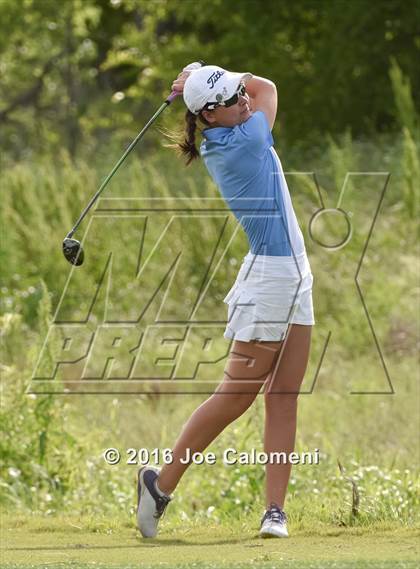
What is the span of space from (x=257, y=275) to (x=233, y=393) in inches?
20.8

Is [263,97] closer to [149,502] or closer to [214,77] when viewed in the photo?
[214,77]

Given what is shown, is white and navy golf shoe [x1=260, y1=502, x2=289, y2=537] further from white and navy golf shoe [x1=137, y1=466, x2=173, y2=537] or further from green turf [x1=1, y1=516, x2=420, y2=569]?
white and navy golf shoe [x1=137, y1=466, x2=173, y2=537]

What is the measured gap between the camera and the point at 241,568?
4996mm

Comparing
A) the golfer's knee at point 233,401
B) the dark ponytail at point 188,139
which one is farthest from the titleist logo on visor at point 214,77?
the golfer's knee at point 233,401

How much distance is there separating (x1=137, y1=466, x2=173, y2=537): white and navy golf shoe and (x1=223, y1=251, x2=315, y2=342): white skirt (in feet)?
2.65

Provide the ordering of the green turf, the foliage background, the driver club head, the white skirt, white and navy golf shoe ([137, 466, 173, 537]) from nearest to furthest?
the green turf, the white skirt, white and navy golf shoe ([137, 466, 173, 537]), the driver club head, the foliage background

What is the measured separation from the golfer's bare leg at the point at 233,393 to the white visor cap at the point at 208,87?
1047 mm

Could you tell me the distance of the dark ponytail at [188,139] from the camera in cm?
590

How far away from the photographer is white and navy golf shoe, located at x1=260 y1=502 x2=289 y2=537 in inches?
233

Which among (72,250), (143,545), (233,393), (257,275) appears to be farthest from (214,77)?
(143,545)

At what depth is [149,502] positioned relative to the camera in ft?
20.0

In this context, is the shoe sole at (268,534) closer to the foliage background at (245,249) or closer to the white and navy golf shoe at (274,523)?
the white and navy golf shoe at (274,523)

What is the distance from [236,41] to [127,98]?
→ 26.6ft

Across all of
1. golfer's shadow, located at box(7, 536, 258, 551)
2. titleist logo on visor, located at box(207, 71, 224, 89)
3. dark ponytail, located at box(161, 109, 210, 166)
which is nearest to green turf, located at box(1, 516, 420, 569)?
golfer's shadow, located at box(7, 536, 258, 551)
